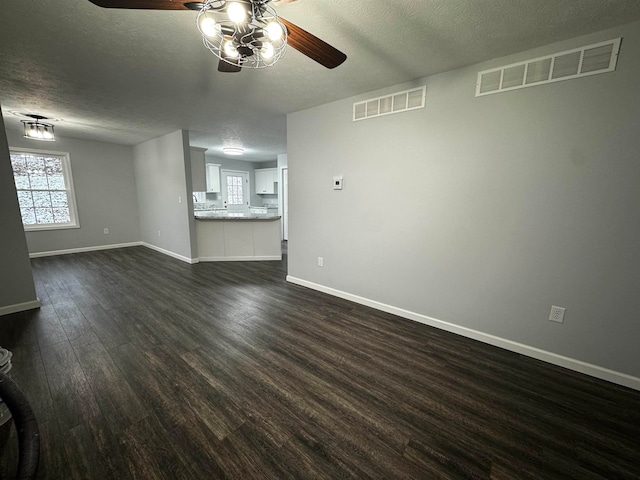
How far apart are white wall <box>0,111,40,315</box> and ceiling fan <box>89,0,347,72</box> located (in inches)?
115

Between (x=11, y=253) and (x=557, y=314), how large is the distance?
17.8ft

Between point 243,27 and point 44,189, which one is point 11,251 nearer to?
point 44,189

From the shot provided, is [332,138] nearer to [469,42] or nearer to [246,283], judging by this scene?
[469,42]

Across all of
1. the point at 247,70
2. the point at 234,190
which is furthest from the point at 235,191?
the point at 247,70

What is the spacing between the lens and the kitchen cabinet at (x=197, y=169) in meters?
5.29

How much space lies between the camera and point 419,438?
57.0 inches

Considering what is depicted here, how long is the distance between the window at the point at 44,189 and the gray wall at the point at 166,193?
1256mm

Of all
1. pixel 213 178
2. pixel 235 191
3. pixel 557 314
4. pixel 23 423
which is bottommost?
pixel 23 423

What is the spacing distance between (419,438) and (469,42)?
2.65 meters

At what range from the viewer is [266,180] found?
8.58 metres

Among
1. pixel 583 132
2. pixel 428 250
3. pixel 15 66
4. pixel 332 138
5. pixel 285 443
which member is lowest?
pixel 285 443

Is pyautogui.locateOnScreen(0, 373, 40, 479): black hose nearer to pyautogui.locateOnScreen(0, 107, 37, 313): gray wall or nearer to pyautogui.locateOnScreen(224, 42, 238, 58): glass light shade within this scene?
pyautogui.locateOnScreen(224, 42, 238, 58): glass light shade

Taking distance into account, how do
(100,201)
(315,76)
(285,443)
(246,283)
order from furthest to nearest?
(100,201), (246,283), (315,76), (285,443)

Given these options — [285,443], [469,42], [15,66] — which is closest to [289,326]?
[285,443]
